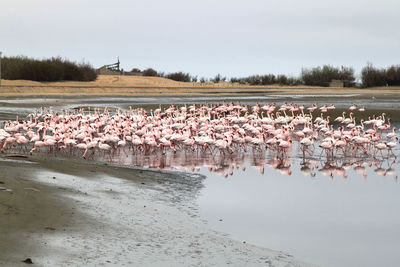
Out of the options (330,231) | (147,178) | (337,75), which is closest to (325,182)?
(147,178)

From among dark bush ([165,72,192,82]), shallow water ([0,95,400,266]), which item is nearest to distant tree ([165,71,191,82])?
dark bush ([165,72,192,82])

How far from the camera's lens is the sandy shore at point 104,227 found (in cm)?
724

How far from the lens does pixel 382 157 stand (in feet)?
60.5

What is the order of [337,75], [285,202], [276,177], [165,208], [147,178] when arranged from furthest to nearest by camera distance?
[337,75]
[276,177]
[147,178]
[285,202]
[165,208]

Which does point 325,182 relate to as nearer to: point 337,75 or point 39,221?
point 39,221

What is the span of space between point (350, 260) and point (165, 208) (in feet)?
11.5

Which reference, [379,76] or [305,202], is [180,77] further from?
[305,202]

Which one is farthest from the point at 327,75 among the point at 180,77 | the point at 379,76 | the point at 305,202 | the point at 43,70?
the point at 305,202

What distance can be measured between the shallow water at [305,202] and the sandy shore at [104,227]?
56cm

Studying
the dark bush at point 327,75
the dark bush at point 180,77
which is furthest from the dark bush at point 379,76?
the dark bush at point 180,77

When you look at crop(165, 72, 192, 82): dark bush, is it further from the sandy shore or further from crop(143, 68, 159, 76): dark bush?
the sandy shore

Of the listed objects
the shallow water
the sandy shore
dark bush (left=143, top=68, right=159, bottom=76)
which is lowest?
Answer: the shallow water

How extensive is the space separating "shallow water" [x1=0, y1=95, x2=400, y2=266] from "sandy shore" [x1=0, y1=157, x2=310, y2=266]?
561mm

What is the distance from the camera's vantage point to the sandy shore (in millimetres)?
7242
